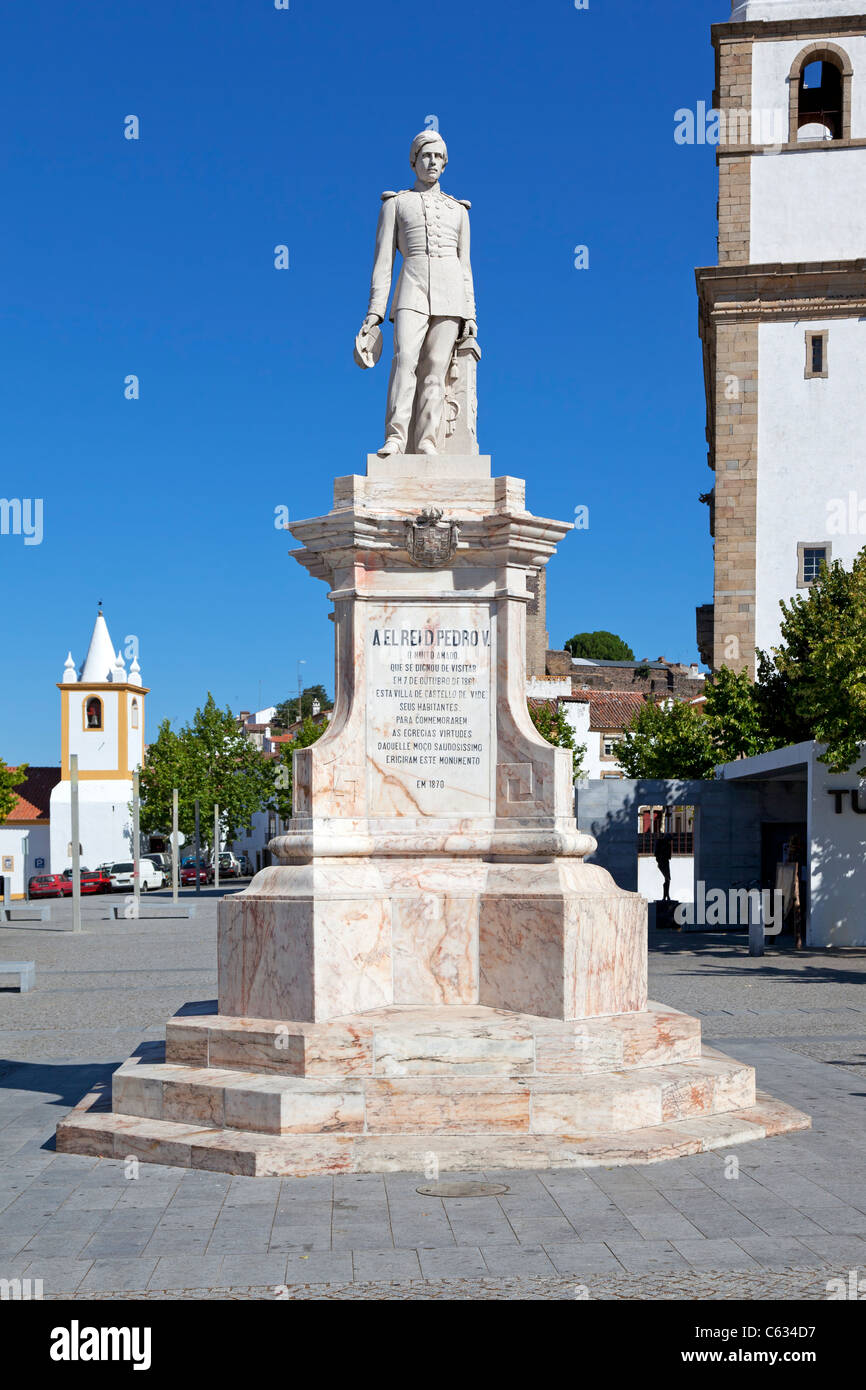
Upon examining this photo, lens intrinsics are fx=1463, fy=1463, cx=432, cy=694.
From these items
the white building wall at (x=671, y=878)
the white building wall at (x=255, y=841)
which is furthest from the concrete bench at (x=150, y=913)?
the white building wall at (x=255, y=841)

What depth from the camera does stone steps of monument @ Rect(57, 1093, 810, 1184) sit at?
738cm

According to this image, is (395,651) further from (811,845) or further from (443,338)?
(811,845)

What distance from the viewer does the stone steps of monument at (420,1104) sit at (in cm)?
762

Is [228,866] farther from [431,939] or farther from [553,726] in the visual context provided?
[431,939]

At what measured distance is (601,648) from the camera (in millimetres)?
128125

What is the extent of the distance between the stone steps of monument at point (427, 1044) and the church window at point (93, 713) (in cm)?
8188

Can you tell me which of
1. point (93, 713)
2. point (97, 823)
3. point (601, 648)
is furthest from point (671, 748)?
point (601, 648)

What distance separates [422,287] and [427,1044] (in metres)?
5.35

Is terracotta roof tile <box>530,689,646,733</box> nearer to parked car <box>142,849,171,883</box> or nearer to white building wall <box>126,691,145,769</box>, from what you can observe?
parked car <box>142,849,171,883</box>

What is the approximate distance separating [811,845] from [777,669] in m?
7.62

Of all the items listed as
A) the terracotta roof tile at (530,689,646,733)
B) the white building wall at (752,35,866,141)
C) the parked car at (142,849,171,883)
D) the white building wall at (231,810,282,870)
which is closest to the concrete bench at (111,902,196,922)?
the parked car at (142,849,171,883)

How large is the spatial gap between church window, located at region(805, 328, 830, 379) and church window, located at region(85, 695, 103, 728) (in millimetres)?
58864

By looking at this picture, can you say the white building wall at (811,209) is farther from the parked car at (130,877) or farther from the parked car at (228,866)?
the parked car at (228,866)
